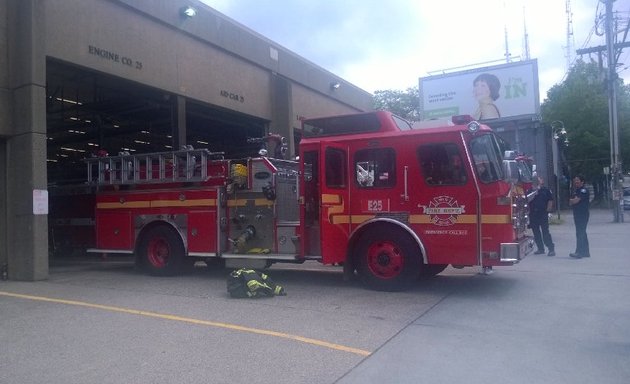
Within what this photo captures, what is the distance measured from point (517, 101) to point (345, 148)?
79.9ft

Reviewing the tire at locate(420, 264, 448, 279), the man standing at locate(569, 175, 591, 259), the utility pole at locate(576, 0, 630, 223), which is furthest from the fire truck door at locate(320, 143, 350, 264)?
the utility pole at locate(576, 0, 630, 223)

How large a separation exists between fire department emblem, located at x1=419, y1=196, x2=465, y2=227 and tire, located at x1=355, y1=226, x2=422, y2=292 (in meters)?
0.54

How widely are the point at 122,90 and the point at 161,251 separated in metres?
7.21

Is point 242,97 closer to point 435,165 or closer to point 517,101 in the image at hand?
point 435,165

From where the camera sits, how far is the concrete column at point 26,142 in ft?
35.5

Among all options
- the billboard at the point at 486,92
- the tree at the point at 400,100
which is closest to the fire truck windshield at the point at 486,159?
the billboard at the point at 486,92

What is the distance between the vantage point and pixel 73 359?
5535mm

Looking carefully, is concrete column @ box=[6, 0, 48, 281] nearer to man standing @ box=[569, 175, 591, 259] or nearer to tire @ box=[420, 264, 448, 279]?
tire @ box=[420, 264, 448, 279]

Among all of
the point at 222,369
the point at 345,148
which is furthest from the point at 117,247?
the point at 222,369

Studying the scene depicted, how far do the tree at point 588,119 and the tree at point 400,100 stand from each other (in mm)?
11664

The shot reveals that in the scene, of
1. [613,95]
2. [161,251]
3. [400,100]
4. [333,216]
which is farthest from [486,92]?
[333,216]

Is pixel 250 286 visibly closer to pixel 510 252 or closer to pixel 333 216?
pixel 333 216

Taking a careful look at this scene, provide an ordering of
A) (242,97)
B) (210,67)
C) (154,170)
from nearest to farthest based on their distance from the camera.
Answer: (154,170) → (210,67) → (242,97)

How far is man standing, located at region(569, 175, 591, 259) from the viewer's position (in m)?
12.0
